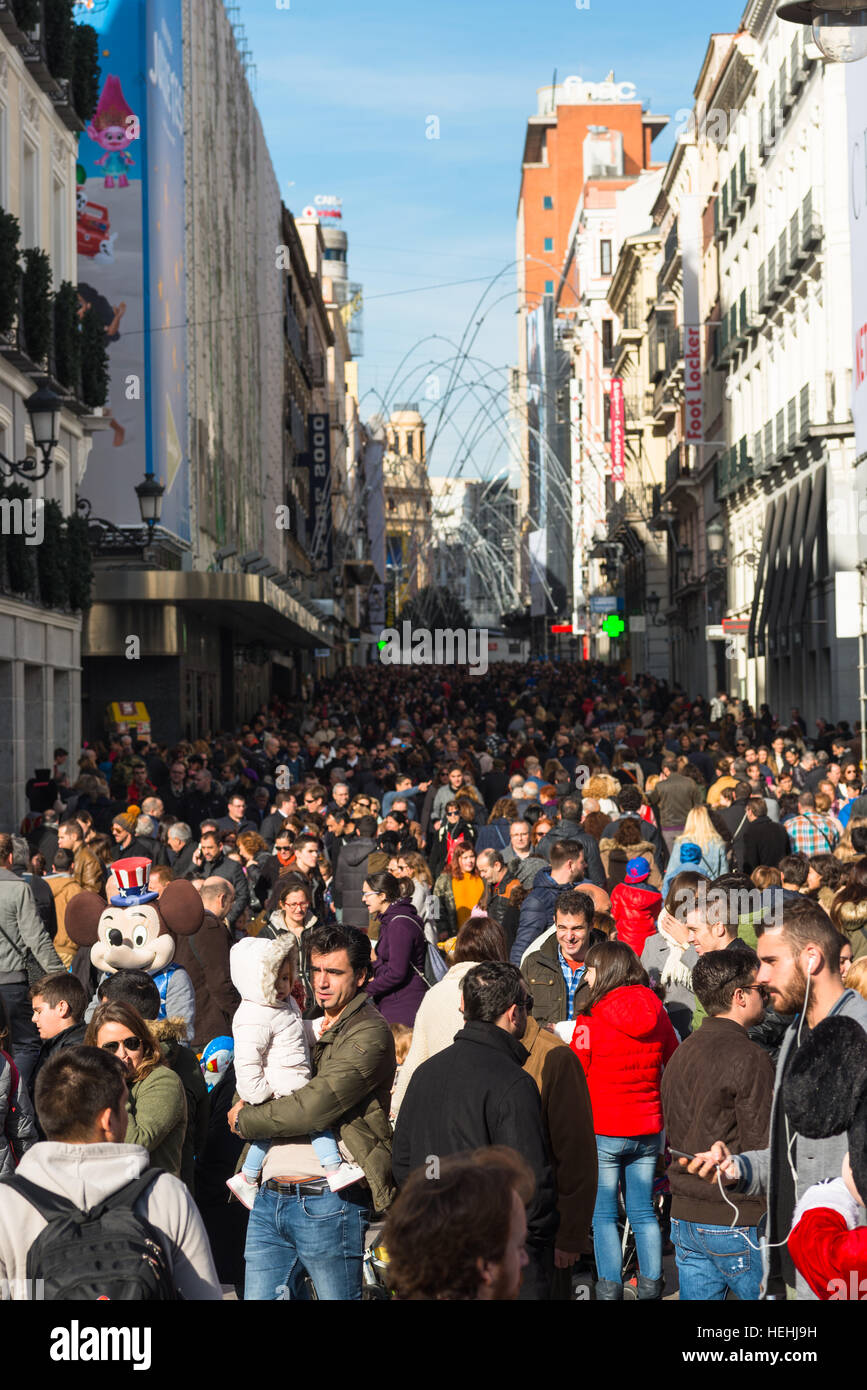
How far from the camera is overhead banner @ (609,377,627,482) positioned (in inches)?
2849

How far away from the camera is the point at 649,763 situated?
69.8 feet

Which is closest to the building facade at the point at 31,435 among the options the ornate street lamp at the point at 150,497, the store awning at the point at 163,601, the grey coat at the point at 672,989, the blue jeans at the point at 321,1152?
the ornate street lamp at the point at 150,497

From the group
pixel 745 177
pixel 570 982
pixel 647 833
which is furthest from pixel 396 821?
pixel 745 177

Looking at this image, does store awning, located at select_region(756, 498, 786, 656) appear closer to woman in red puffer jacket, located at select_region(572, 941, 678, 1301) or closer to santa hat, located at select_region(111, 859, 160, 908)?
santa hat, located at select_region(111, 859, 160, 908)

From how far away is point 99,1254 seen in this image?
12.3 feet

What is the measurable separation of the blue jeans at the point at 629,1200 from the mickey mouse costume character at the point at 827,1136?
2.68m

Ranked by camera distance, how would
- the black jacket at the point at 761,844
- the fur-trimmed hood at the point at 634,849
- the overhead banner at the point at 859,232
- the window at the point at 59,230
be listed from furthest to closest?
the window at the point at 59,230 < the overhead banner at the point at 859,232 < the black jacket at the point at 761,844 < the fur-trimmed hood at the point at 634,849

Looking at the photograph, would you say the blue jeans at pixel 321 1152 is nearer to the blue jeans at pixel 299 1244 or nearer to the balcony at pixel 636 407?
the blue jeans at pixel 299 1244

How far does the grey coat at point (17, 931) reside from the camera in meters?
9.38

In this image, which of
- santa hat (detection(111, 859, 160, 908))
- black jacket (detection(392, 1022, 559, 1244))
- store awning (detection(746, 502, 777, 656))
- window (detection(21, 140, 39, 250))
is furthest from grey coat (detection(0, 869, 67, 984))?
store awning (detection(746, 502, 777, 656))

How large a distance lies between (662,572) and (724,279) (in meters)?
20.7

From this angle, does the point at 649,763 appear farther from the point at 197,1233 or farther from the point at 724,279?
the point at 724,279

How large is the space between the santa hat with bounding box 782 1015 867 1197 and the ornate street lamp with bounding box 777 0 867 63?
3866 mm

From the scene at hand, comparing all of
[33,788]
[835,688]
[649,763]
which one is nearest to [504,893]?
[649,763]
